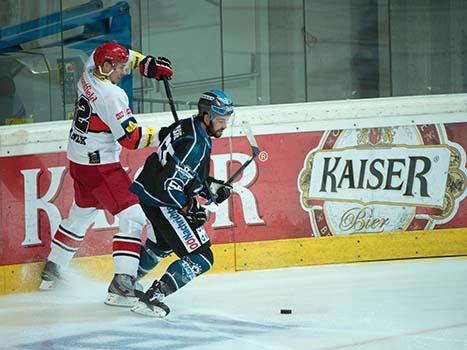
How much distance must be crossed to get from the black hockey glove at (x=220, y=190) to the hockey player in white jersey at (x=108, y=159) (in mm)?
405

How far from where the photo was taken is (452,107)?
7.05 metres

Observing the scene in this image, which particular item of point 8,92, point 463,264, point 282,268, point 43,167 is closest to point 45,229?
point 43,167

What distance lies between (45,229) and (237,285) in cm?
108

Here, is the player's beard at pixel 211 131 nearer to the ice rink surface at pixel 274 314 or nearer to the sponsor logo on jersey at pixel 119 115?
the sponsor logo on jersey at pixel 119 115

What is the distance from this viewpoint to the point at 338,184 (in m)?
6.92

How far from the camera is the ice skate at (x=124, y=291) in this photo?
555 cm

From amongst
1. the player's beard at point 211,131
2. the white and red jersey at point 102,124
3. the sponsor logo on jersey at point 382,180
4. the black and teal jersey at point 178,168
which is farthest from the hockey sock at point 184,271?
the sponsor logo on jersey at point 382,180

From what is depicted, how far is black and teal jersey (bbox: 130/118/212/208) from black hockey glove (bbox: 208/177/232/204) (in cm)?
8

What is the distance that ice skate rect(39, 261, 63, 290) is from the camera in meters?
6.09

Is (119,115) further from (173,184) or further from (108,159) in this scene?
(173,184)

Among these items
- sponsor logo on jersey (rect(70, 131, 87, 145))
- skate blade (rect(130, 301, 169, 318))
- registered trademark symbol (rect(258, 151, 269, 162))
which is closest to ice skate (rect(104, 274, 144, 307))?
skate blade (rect(130, 301, 169, 318))

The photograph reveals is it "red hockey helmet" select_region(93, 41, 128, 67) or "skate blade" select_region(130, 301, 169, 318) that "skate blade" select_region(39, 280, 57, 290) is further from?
"red hockey helmet" select_region(93, 41, 128, 67)

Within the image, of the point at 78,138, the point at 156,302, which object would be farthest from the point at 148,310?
the point at 78,138

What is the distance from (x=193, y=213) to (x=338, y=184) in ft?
6.19
